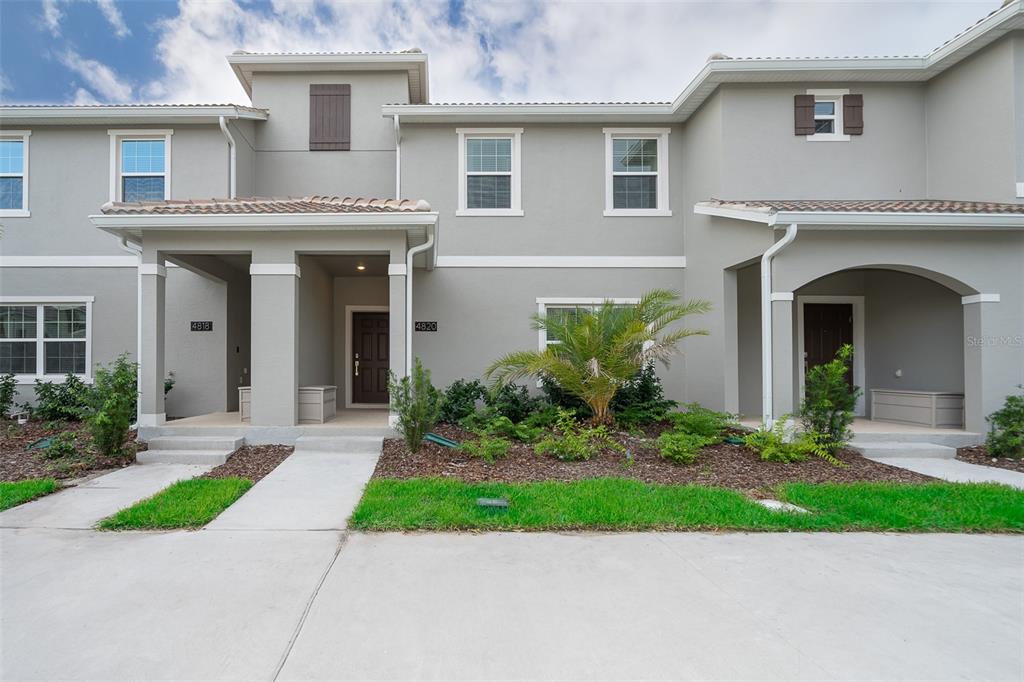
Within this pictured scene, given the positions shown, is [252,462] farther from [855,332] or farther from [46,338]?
[855,332]

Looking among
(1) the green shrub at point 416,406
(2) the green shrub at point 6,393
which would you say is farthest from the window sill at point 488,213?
(2) the green shrub at point 6,393

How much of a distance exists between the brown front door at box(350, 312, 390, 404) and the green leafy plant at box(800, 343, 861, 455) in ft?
27.5

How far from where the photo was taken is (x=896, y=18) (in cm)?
1059

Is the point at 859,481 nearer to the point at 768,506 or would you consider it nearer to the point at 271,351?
the point at 768,506

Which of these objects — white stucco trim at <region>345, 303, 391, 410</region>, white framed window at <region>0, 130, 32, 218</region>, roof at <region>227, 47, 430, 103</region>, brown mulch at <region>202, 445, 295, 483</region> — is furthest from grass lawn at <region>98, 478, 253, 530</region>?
roof at <region>227, 47, 430, 103</region>

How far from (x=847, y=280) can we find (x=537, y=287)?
6.50m

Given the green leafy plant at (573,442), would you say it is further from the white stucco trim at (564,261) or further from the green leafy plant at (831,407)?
the white stucco trim at (564,261)

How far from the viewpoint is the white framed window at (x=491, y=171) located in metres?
10.2

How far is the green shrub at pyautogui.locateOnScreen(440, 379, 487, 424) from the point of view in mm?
8984

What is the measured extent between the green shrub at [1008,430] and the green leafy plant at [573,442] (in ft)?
17.9

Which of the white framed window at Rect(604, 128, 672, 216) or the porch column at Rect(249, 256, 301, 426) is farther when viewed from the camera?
the white framed window at Rect(604, 128, 672, 216)

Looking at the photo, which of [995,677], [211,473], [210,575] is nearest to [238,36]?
[211,473]

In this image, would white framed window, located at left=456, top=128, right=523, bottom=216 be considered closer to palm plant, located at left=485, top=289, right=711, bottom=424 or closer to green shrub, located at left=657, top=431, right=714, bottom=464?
palm plant, located at left=485, top=289, right=711, bottom=424

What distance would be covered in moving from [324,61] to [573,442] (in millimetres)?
9970
